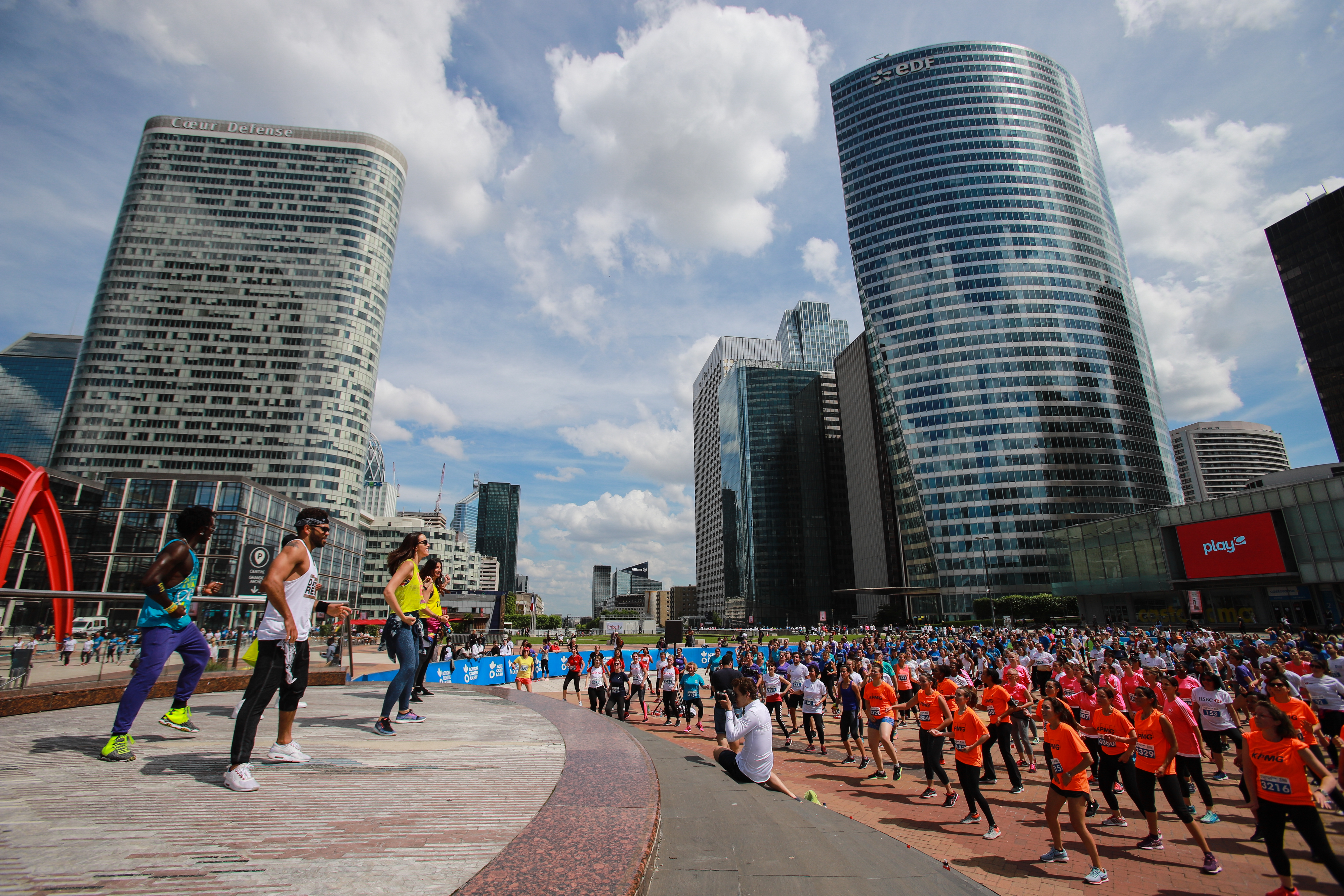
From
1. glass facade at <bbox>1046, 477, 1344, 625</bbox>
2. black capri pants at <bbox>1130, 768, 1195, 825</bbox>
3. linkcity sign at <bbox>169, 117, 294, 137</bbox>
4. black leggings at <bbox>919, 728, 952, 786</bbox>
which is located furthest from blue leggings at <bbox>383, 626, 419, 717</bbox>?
linkcity sign at <bbox>169, 117, 294, 137</bbox>

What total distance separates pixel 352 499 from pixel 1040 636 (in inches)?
3593

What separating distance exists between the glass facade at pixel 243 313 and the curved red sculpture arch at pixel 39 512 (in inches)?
3031

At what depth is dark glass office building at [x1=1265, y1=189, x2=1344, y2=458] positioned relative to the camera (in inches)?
4306

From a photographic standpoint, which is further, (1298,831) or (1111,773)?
(1111,773)

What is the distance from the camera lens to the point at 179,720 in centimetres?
553

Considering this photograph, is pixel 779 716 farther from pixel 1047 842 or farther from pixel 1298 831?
pixel 1298 831

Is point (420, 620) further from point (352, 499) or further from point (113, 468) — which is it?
point (113, 468)

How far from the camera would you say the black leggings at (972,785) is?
7680 mm

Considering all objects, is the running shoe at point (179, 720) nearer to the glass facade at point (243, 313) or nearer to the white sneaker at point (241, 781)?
the white sneaker at point (241, 781)

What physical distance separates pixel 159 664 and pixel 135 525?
78258mm

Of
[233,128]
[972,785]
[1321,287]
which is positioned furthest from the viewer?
[1321,287]

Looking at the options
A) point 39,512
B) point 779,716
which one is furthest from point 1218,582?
point 39,512

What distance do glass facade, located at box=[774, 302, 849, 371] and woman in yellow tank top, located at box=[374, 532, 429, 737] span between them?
176553mm

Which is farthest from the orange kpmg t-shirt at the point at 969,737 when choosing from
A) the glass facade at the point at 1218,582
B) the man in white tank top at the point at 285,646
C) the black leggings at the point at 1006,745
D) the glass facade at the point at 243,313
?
the glass facade at the point at 243,313
